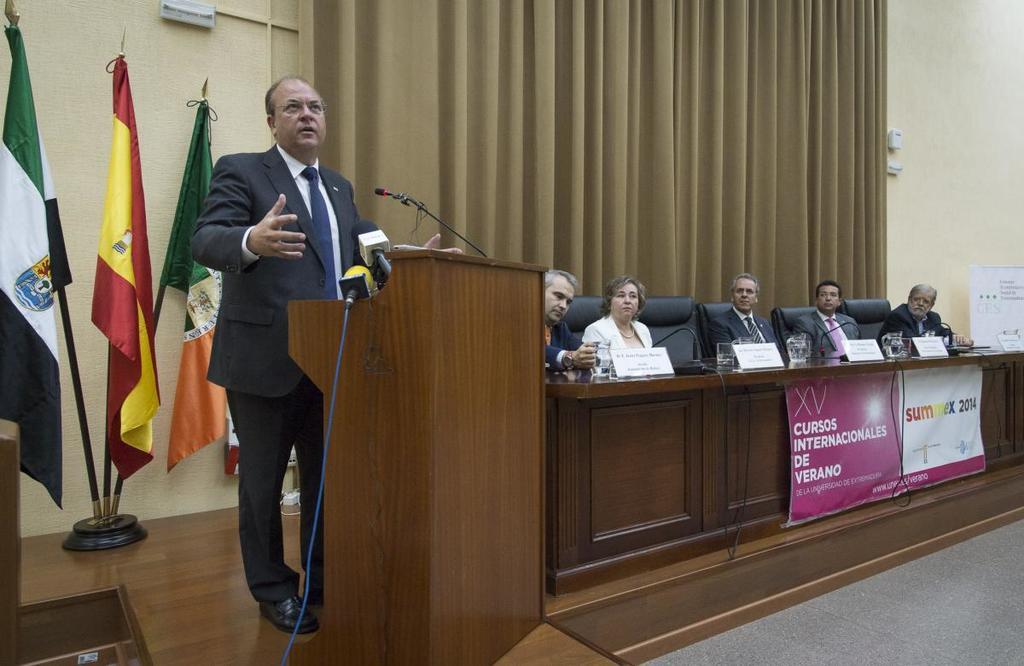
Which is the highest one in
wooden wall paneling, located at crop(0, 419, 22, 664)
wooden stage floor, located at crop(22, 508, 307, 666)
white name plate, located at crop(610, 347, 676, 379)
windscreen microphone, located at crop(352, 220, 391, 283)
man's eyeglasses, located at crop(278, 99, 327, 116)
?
man's eyeglasses, located at crop(278, 99, 327, 116)

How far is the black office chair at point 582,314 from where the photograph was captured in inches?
111

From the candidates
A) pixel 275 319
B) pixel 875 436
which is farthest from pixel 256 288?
pixel 875 436

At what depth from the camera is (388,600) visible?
1.12 m

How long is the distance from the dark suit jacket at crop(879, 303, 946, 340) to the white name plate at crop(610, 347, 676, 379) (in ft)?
8.99

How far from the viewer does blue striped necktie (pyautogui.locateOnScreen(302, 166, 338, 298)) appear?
1.41 m

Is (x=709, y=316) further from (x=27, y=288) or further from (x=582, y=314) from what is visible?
(x=27, y=288)

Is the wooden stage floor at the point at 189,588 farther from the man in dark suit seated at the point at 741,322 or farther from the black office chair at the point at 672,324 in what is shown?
the man in dark suit seated at the point at 741,322

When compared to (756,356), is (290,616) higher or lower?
lower

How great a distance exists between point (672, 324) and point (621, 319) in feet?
1.79

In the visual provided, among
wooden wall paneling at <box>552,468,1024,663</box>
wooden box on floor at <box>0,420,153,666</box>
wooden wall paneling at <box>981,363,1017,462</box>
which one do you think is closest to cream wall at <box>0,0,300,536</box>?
wooden box on floor at <box>0,420,153,666</box>

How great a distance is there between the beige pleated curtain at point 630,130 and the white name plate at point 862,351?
1.31 meters

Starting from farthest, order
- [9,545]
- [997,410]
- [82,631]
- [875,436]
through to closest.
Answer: [997,410] < [875,436] < [82,631] < [9,545]

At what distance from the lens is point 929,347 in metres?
2.76

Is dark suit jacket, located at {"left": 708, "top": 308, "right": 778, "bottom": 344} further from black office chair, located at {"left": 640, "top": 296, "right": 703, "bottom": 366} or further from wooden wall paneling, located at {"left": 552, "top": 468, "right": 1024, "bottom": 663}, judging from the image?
wooden wall paneling, located at {"left": 552, "top": 468, "right": 1024, "bottom": 663}
